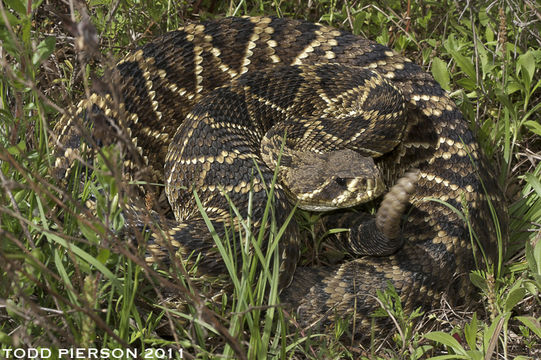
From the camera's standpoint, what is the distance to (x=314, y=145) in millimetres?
5664

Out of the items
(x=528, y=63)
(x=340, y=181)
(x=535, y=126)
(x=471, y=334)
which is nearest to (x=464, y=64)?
(x=528, y=63)

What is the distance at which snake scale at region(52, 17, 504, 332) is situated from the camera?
15.0 feet

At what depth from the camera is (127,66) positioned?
582 centimetres

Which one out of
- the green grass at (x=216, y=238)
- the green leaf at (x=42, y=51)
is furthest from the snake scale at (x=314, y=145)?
the green leaf at (x=42, y=51)

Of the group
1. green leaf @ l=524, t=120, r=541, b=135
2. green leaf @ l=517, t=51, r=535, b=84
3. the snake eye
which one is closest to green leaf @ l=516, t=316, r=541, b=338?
the snake eye

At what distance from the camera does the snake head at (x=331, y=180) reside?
5.10 m

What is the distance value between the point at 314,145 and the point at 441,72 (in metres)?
1.38

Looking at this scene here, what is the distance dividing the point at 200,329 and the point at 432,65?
3.56 metres

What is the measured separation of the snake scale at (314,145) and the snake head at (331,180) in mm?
11

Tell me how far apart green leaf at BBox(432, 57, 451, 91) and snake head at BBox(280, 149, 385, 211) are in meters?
1.16

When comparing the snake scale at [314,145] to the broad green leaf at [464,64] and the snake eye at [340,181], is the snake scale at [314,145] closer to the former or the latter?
the snake eye at [340,181]

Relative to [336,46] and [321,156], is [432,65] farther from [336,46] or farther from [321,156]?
[321,156]

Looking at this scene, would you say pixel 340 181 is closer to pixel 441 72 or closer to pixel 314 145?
pixel 314 145

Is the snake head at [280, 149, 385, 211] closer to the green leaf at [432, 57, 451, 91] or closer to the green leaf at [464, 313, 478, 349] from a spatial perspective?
the green leaf at [432, 57, 451, 91]
